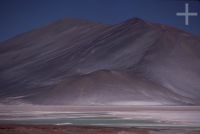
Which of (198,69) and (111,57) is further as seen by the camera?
(111,57)

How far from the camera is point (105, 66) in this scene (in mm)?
56031

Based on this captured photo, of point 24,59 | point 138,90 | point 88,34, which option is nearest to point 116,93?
point 138,90

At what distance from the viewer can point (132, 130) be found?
14.0 meters

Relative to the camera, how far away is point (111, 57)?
191 feet

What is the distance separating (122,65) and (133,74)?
16.7ft

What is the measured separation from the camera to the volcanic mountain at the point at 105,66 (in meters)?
45.3

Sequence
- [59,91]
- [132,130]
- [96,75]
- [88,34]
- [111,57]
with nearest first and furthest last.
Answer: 1. [132,130]
2. [59,91]
3. [96,75]
4. [111,57]
5. [88,34]

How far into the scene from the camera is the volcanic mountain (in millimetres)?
45344

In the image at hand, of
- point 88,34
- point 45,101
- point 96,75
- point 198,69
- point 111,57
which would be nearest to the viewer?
point 45,101

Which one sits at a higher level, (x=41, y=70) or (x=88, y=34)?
(x=88, y=34)

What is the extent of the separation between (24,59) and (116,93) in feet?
79.9

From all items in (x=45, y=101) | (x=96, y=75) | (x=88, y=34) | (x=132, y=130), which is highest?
(x=88, y=34)

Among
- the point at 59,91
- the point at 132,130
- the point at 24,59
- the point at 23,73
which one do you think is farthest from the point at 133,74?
the point at 132,130

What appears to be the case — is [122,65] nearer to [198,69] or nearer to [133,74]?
[133,74]
